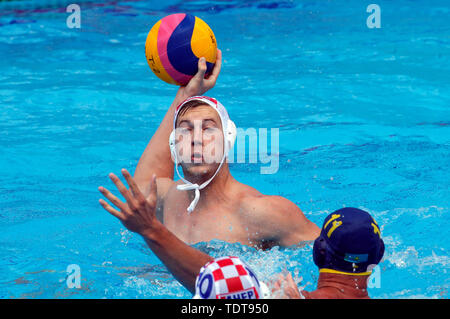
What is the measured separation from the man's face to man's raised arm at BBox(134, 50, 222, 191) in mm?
398

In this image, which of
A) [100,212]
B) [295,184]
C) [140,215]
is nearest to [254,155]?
[295,184]

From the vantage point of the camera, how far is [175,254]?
271 cm

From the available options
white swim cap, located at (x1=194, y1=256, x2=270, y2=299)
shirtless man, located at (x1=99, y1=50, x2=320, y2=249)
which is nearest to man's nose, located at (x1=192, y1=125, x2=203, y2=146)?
shirtless man, located at (x1=99, y1=50, x2=320, y2=249)

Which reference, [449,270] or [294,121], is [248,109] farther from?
[449,270]

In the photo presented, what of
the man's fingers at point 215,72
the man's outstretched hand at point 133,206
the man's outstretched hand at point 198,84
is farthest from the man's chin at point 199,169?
the man's outstretched hand at point 133,206

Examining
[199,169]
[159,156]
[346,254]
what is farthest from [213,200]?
[346,254]

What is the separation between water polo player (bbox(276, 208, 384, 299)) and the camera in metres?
2.71

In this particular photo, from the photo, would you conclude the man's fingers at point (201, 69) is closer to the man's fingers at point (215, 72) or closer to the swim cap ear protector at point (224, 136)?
the man's fingers at point (215, 72)

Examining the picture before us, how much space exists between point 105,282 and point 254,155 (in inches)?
98.4

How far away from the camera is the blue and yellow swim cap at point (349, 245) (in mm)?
2713

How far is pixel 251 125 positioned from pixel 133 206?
13.5 ft

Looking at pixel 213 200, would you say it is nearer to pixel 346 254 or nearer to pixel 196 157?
pixel 196 157
